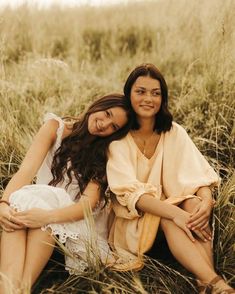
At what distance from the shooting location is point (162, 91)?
2.91 meters

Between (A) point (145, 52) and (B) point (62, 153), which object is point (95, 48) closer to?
(A) point (145, 52)

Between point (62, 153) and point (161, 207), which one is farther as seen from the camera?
point (62, 153)

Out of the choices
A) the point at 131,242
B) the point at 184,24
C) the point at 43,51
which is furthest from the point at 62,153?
the point at 43,51

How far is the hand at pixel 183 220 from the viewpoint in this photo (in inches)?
99.0

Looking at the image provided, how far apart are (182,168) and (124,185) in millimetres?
359

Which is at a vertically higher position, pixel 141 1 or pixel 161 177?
pixel 141 1

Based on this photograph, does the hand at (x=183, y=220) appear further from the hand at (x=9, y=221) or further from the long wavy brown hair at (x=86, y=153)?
the hand at (x=9, y=221)

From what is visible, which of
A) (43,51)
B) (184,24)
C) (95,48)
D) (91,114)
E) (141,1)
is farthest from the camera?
(141,1)

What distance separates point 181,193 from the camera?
2.76m

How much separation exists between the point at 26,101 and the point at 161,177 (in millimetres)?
1658

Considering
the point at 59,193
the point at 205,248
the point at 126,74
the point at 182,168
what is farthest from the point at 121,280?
the point at 126,74

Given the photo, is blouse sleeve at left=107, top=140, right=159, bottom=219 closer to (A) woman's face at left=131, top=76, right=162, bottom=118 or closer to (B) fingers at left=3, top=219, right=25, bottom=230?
(A) woman's face at left=131, top=76, right=162, bottom=118

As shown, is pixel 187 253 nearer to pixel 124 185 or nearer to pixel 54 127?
pixel 124 185

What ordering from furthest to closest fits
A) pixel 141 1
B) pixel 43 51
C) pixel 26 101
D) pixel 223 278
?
pixel 141 1 < pixel 43 51 < pixel 26 101 < pixel 223 278
